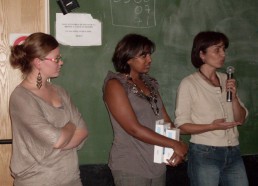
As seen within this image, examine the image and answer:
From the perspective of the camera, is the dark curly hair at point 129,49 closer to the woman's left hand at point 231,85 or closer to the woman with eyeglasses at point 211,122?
the woman with eyeglasses at point 211,122

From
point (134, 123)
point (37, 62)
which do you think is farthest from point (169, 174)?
point (37, 62)

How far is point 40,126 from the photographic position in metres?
1.92

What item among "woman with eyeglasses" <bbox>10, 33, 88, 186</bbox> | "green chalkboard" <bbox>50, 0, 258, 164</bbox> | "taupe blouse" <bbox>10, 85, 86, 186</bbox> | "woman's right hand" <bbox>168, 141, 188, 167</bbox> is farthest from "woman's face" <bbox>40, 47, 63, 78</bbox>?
"woman's right hand" <bbox>168, 141, 188, 167</bbox>

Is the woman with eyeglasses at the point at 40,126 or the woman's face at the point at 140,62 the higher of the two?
the woman's face at the point at 140,62

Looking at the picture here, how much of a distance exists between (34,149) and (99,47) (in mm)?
1199

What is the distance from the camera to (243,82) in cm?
331

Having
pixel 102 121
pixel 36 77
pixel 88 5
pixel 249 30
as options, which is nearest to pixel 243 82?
pixel 249 30

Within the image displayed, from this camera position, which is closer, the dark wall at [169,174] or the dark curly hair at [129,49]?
the dark curly hair at [129,49]

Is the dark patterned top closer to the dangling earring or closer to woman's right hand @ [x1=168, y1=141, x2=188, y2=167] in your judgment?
woman's right hand @ [x1=168, y1=141, x2=188, y2=167]

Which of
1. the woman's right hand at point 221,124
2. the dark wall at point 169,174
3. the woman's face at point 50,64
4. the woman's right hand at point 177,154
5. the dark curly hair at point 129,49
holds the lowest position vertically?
the dark wall at point 169,174

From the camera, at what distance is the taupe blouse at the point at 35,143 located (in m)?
1.92

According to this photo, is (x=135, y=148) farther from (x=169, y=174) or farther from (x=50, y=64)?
(x=169, y=174)

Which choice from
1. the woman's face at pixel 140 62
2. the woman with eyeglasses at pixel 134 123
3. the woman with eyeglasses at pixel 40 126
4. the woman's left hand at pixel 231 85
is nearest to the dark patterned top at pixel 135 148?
the woman with eyeglasses at pixel 134 123

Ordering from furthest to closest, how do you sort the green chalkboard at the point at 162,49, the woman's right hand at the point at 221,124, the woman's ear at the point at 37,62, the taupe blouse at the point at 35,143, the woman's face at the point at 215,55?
the green chalkboard at the point at 162,49 → the woman's face at the point at 215,55 → the woman's right hand at the point at 221,124 → the woman's ear at the point at 37,62 → the taupe blouse at the point at 35,143
